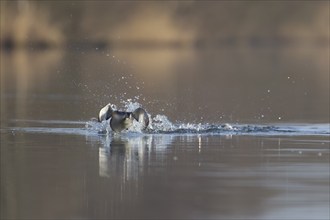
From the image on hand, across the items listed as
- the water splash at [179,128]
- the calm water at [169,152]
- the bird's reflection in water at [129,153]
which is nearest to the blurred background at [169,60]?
the calm water at [169,152]

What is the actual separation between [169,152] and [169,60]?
3002cm

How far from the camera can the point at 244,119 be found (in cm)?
1953

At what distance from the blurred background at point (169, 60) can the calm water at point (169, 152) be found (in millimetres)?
101

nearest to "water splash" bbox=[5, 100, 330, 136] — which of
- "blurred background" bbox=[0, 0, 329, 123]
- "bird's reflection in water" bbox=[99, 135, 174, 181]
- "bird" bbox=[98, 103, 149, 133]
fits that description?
"bird" bbox=[98, 103, 149, 133]

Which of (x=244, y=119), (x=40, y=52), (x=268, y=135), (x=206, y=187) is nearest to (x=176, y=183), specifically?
(x=206, y=187)

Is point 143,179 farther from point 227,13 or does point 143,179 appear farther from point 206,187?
point 227,13

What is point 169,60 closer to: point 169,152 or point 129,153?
point 169,152

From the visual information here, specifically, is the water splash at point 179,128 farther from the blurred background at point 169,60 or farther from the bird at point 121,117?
the blurred background at point 169,60

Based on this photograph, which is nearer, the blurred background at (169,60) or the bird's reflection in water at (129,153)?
the bird's reflection in water at (129,153)

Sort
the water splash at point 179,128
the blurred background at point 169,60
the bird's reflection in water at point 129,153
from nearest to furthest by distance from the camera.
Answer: the bird's reflection in water at point 129,153 < the water splash at point 179,128 < the blurred background at point 169,60

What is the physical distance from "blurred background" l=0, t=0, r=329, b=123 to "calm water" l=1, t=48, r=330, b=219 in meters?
0.10

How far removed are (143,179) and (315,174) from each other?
5.46 ft

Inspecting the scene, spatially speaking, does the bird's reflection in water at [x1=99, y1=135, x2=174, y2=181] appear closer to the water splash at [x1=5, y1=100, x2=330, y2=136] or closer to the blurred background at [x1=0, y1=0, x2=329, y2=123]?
the water splash at [x1=5, y1=100, x2=330, y2=136]

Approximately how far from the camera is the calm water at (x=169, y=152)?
1122 cm
